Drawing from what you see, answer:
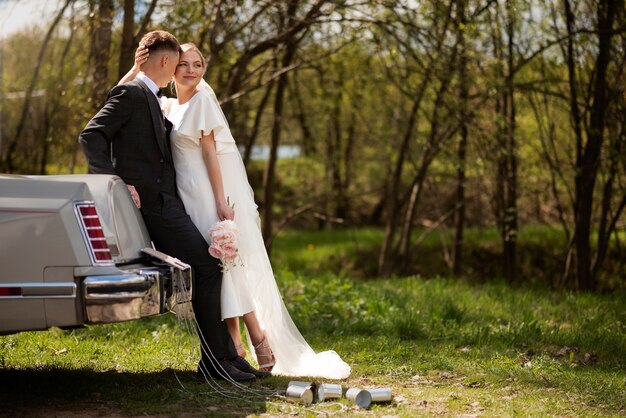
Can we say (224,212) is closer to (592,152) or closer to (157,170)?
(157,170)

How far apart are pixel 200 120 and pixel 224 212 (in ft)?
2.16

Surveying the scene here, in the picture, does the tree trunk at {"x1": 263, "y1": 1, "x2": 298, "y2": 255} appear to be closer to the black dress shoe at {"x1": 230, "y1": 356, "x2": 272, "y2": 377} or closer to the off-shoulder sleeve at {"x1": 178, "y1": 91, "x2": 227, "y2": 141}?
the off-shoulder sleeve at {"x1": 178, "y1": 91, "x2": 227, "y2": 141}

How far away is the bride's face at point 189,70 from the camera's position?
244 inches

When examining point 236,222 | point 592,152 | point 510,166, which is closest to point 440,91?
point 592,152

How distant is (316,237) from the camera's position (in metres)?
21.4

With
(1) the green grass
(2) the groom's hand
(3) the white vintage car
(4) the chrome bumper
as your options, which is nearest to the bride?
(1) the green grass

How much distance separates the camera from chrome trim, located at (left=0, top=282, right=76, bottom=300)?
4758 mm

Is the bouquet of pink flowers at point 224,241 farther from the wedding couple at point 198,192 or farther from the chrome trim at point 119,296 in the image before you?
the chrome trim at point 119,296

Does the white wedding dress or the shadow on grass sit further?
the white wedding dress

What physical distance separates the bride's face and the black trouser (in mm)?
844

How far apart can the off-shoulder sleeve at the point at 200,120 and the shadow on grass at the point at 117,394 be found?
1.70m

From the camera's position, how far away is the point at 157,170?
588 centimetres

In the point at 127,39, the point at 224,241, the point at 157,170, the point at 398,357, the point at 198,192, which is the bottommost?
the point at 398,357

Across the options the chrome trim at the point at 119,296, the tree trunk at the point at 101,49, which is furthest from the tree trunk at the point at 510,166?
the chrome trim at the point at 119,296
